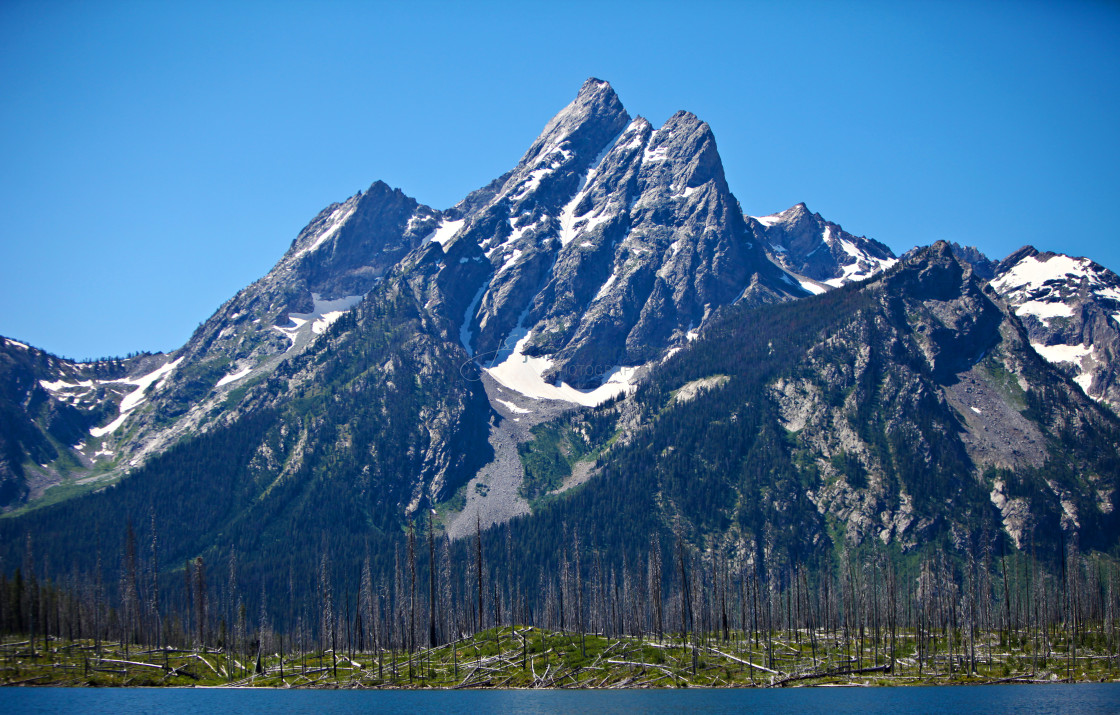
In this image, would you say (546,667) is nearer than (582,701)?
No

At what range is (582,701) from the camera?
94125 mm

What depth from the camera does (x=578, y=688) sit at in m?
104

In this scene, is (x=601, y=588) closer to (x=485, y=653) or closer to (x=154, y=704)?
(x=485, y=653)

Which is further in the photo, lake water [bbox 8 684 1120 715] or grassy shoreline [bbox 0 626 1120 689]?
grassy shoreline [bbox 0 626 1120 689]

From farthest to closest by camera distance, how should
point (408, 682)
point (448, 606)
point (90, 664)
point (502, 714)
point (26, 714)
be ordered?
point (448, 606)
point (408, 682)
point (90, 664)
point (502, 714)
point (26, 714)

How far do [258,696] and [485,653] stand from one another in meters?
26.2

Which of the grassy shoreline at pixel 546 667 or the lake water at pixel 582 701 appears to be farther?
the grassy shoreline at pixel 546 667

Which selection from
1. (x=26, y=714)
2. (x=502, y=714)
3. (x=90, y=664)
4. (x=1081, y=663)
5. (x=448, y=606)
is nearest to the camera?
(x=26, y=714)

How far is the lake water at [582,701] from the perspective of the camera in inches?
3275

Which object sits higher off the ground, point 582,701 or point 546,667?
point 546,667

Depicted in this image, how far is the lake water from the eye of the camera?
273 ft

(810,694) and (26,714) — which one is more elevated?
(26,714)

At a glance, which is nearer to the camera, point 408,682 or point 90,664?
point 90,664

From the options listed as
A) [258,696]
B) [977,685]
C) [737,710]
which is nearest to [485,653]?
[258,696]
